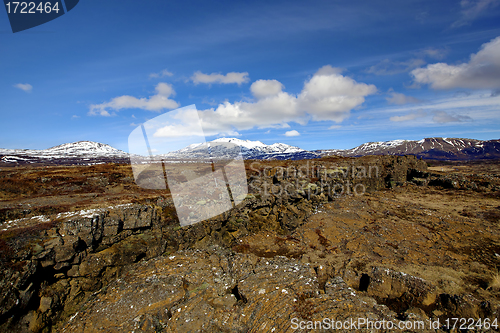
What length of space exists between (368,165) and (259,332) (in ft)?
102

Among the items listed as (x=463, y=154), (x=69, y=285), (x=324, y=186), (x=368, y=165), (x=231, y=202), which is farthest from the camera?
(x=463, y=154)

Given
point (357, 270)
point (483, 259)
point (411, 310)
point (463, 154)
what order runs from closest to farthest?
1. point (411, 310)
2. point (357, 270)
3. point (483, 259)
4. point (463, 154)

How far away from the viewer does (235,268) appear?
989 cm

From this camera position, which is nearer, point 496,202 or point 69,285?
point 69,285

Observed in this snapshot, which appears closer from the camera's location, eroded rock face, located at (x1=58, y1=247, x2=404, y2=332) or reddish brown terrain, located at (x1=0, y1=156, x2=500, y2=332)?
eroded rock face, located at (x1=58, y1=247, x2=404, y2=332)

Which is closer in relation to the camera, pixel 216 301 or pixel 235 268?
pixel 216 301

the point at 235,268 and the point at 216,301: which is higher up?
the point at 235,268

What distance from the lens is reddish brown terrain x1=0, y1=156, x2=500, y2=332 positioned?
Result: 274 inches

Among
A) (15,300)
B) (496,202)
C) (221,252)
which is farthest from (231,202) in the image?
(496,202)

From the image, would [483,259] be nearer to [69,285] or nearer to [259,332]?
[259,332]

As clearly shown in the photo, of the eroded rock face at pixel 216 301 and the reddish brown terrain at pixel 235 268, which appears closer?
the eroded rock face at pixel 216 301

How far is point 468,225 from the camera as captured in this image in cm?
1545

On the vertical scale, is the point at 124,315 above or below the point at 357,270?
above

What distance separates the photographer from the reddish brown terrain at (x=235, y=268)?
696cm
